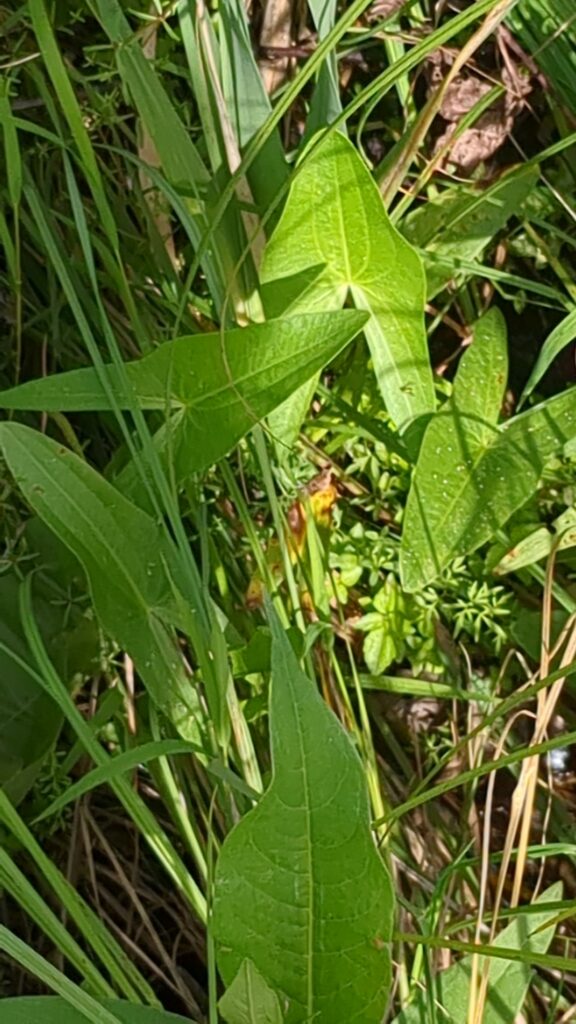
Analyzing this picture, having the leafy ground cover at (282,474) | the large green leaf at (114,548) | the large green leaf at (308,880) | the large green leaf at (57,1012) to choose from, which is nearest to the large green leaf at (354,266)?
the leafy ground cover at (282,474)

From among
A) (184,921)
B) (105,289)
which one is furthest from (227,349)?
(184,921)

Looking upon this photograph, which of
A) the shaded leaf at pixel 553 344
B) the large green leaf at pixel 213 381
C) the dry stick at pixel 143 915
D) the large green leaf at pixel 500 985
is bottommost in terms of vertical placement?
the large green leaf at pixel 500 985

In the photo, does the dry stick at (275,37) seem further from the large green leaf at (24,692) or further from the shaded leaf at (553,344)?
the large green leaf at (24,692)

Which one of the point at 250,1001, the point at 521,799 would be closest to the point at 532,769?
the point at 521,799

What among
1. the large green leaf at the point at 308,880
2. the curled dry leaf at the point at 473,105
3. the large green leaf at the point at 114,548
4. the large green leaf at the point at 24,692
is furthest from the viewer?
the curled dry leaf at the point at 473,105

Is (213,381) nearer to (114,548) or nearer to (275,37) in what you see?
(114,548)

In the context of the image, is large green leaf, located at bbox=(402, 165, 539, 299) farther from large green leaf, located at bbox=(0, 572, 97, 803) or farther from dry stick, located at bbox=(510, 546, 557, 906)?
large green leaf, located at bbox=(0, 572, 97, 803)
